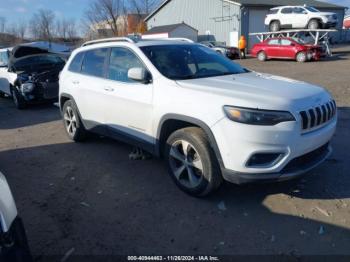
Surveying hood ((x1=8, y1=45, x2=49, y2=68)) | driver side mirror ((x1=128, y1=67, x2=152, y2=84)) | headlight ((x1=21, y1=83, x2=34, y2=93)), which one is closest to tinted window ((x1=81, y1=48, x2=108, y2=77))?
driver side mirror ((x1=128, y1=67, x2=152, y2=84))

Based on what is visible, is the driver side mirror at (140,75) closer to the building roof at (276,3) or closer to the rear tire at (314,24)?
the rear tire at (314,24)

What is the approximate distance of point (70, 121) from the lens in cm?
620

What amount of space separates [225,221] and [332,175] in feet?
5.86

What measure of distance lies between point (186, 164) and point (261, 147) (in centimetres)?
102

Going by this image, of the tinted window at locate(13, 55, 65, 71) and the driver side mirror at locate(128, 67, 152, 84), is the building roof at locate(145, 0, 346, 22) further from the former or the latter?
the driver side mirror at locate(128, 67, 152, 84)

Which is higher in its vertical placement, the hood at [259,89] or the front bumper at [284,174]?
the hood at [259,89]

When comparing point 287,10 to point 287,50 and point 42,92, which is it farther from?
point 42,92

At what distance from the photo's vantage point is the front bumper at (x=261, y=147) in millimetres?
3174

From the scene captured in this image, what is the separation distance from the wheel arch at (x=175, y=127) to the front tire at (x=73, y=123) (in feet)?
7.45

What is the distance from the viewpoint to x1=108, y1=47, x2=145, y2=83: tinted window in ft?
14.8

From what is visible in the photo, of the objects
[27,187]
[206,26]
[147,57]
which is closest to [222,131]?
[147,57]

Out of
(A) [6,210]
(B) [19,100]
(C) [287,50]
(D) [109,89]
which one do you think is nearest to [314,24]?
(C) [287,50]

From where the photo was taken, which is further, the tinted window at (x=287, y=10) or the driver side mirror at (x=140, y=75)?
the tinted window at (x=287, y=10)

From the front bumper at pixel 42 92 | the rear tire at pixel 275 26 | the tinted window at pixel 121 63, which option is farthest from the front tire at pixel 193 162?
the rear tire at pixel 275 26
